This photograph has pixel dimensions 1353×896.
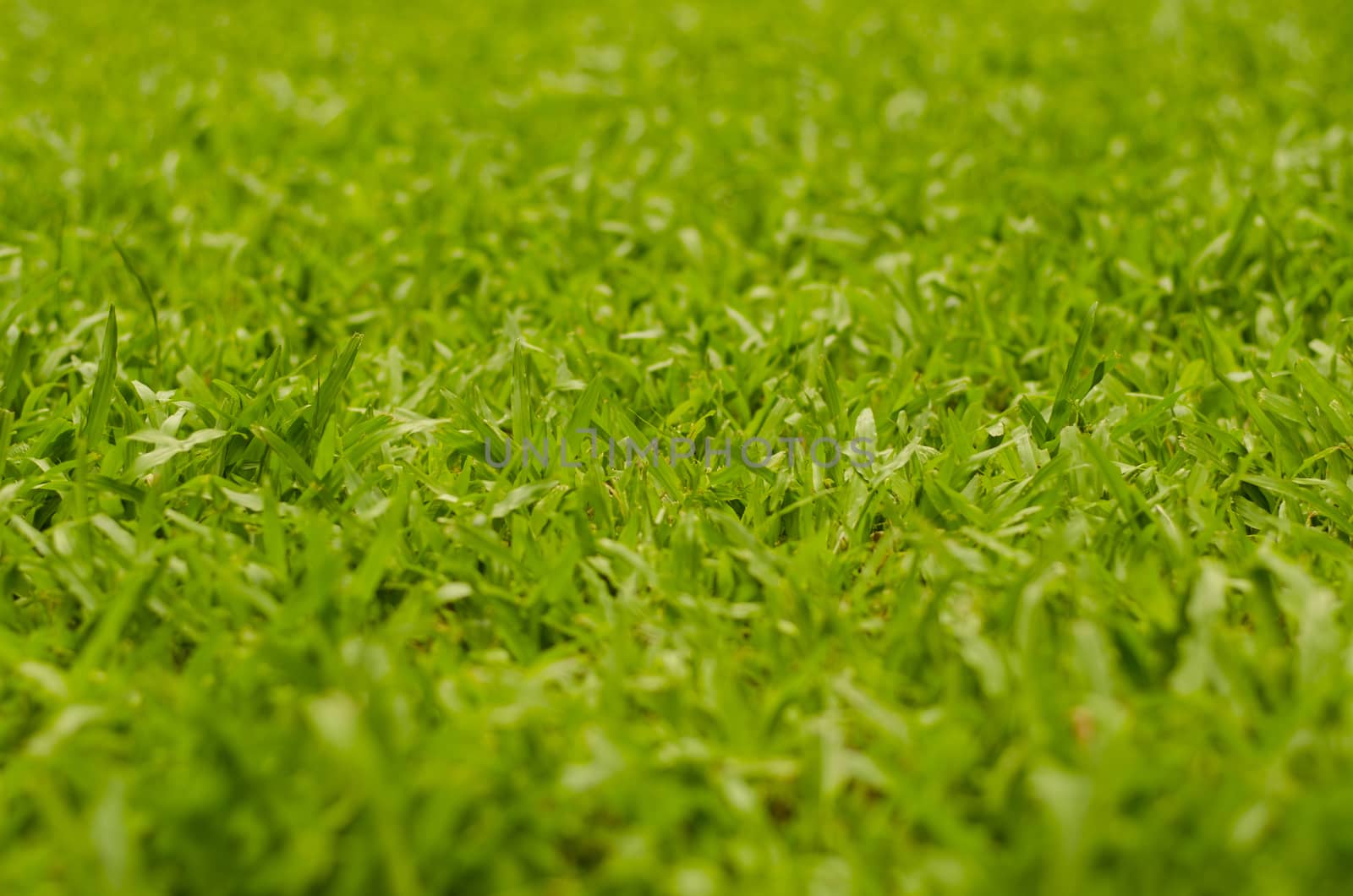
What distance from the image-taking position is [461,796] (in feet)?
4.06

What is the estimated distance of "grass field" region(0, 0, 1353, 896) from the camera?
123 centimetres

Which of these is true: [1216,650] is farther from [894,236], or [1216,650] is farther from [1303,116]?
[1303,116]

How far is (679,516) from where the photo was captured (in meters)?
1.88

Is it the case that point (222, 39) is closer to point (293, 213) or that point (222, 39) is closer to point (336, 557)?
point (293, 213)

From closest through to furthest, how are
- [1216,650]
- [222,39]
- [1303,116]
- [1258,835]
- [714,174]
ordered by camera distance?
[1258,835] < [1216,650] < [714,174] < [1303,116] < [222,39]

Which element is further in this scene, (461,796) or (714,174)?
(714,174)

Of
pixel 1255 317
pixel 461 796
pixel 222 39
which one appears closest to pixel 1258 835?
pixel 461 796

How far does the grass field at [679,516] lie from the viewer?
1.23 metres

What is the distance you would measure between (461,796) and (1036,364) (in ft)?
5.46

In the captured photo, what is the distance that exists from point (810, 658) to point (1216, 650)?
0.50 meters

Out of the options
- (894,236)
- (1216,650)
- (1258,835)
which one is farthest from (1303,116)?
(1258,835)

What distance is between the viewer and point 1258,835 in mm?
1172

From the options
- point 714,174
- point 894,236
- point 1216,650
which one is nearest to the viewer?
point 1216,650

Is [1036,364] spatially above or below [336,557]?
below
